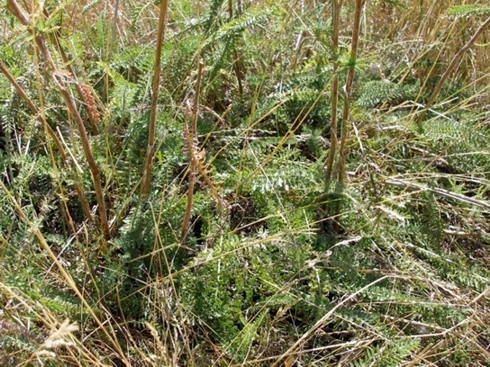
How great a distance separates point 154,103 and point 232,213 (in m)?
0.42

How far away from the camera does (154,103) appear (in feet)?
3.86

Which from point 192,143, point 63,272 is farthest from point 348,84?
point 63,272

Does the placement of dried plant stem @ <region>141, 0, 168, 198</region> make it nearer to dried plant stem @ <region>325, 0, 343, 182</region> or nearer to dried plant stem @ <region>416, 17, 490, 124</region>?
dried plant stem @ <region>325, 0, 343, 182</region>

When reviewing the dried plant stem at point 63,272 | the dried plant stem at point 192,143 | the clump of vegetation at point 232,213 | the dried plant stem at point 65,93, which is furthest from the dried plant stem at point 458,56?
the dried plant stem at point 63,272

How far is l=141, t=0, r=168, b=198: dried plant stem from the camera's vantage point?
103 cm

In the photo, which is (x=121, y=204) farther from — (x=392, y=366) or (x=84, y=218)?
(x=392, y=366)

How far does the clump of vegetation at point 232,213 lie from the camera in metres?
1.18

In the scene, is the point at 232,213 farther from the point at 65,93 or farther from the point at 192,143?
the point at 65,93

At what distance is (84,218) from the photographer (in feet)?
4.78

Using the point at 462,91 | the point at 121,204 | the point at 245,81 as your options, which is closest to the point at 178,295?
the point at 121,204

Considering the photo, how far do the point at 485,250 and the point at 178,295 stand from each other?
81 cm

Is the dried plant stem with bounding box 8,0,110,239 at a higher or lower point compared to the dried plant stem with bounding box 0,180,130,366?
higher

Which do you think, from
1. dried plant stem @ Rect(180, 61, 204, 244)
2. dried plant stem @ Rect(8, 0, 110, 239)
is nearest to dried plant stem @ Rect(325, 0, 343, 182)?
dried plant stem @ Rect(180, 61, 204, 244)

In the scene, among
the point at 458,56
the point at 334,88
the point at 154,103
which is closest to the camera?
the point at 154,103
